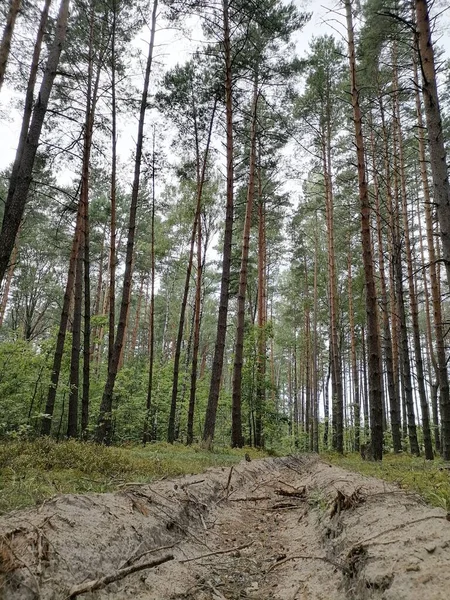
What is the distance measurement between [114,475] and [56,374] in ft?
23.3

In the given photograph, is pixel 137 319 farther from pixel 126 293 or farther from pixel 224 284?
pixel 224 284

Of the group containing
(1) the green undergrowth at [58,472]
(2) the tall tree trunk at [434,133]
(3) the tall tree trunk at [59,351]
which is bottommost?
(1) the green undergrowth at [58,472]

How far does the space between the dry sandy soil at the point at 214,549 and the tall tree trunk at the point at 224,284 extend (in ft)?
21.7

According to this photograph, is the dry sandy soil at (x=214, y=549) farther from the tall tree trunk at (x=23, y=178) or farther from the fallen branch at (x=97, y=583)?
the tall tree trunk at (x=23, y=178)

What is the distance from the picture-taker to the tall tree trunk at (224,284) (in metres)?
10.6

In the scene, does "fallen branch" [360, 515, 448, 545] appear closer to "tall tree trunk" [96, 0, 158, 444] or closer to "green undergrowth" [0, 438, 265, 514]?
"green undergrowth" [0, 438, 265, 514]

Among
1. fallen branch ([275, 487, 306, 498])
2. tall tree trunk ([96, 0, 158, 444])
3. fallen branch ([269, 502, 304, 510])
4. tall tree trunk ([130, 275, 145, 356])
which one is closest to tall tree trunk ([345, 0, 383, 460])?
fallen branch ([275, 487, 306, 498])

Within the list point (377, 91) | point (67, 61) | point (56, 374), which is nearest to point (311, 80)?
point (377, 91)

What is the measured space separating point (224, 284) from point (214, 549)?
836 centimetres

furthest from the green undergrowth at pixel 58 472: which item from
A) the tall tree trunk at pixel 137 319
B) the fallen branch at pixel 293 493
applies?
the tall tree trunk at pixel 137 319

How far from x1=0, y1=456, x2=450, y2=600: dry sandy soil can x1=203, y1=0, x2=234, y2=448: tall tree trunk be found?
6622mm

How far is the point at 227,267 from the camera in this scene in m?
11.2

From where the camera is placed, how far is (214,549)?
310cm

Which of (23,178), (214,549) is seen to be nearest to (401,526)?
(214,549)
